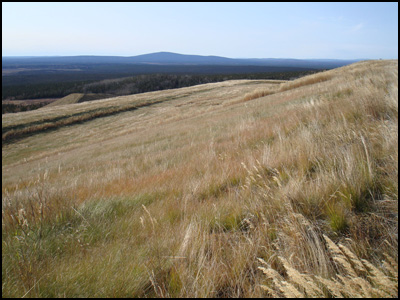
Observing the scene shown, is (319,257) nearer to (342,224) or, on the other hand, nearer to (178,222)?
(342,224)

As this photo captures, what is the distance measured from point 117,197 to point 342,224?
7.85 ft

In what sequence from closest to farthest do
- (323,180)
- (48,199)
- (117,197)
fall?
1. (323,180)
2. (48,199)
3. (117,197)

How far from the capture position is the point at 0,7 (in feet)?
11.2

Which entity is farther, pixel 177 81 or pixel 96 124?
pixel 177 81

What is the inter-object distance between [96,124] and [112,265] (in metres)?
30.3

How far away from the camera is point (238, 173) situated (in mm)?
3029

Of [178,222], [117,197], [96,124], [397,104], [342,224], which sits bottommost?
[96,124]

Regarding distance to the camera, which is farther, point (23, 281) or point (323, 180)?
point (323, 180)

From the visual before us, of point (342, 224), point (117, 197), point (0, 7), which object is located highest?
point (0, 7)

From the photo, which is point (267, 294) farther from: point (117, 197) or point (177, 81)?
point (177, 81)

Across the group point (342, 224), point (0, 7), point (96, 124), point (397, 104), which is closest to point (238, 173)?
point (342, 224)

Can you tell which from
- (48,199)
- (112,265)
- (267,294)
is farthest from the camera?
(48,199)

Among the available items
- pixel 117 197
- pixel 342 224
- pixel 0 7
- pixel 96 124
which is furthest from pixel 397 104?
pixel 96 124

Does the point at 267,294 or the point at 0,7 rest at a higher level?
the point at 0,7
